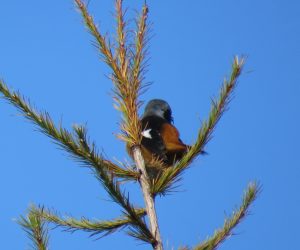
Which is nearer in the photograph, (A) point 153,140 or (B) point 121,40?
(B) point 121,40

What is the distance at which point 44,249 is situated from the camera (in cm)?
234

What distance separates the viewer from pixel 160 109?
5.14 meters

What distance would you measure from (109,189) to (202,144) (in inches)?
28.0

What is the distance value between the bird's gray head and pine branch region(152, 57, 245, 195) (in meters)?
2.11

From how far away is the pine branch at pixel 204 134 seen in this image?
2736 mm

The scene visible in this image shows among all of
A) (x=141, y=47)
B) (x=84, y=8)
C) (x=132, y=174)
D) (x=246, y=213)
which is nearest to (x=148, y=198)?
(x=132, y=174)

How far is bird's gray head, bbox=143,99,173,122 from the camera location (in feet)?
16.7

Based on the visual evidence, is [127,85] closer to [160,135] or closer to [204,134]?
[204,134]

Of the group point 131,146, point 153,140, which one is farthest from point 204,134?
point 153,140

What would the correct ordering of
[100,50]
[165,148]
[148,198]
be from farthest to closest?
[165,148]
[100,50]
[148,198]

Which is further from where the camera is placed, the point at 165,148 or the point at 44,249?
the point at 165,148

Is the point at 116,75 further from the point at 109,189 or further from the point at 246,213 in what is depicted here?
the point at 246,213

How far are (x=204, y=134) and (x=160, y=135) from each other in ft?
5.84

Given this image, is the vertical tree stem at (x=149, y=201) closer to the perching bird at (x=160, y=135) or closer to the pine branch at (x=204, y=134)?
the pine branch at (x=204, y=134)
